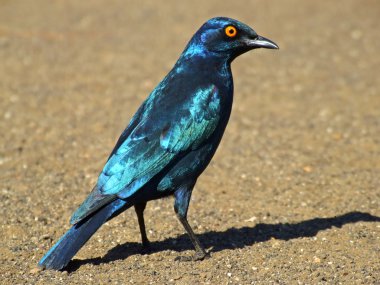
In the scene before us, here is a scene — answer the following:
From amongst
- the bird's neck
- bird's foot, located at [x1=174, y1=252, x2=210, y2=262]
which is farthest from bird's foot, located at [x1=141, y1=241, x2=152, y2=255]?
the bird's neck

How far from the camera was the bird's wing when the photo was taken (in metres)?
5.09

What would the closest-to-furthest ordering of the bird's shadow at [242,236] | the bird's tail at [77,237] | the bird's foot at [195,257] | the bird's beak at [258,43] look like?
1. the bird's tail at [77,237]
2. the bird's foot at [195,257]
3. the bird's beak at [258,43]
4. the bird's shadow at [242,236]

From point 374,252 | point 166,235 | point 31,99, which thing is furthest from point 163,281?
point 31,99

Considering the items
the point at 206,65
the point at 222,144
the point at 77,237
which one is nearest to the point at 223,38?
the point at 206,65

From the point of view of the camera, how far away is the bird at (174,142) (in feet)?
16.6

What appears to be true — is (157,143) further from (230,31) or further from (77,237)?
(230,31)

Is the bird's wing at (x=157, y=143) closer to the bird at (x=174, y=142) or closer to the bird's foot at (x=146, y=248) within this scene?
the bird at (x=174, y=142)

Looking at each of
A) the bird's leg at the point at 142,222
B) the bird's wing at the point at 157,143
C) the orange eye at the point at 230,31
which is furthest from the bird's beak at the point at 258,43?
the bird's leg at the point at 142,222

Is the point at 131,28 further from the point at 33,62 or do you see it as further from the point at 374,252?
the point at 374,252

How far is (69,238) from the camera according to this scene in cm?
508

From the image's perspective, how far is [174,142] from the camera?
5.17m

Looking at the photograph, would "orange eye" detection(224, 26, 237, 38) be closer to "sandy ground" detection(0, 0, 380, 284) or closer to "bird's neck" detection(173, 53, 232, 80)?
"bird's neck" detection(173, 53, 232, 80)

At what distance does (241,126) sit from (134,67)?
2.74 meters

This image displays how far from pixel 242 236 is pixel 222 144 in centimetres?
250
